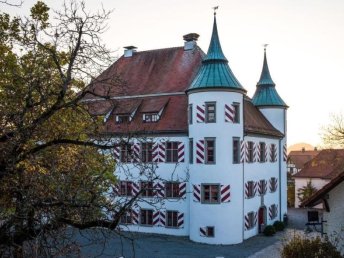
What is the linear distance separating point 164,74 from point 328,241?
1953cm

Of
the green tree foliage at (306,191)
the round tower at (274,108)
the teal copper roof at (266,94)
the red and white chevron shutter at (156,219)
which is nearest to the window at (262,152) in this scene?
the round tower at (274,108)

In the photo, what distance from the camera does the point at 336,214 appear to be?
1421 cm

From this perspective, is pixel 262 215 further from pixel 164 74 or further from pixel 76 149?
pixel 76 149

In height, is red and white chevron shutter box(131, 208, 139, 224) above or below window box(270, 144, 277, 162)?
below

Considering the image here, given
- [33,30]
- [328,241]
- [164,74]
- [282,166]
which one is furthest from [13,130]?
[282,166]

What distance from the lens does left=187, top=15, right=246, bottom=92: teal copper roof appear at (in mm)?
26016

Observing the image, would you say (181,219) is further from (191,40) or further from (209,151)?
(191,40)

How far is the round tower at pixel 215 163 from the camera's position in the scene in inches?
1011

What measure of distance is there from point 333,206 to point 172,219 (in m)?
14.7

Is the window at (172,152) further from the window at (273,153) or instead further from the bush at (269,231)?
the window at (273,153)

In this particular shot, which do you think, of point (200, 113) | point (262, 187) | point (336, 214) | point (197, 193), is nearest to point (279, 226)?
point (262, 187)

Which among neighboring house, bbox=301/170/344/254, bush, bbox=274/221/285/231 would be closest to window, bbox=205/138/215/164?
bush, bbox=274/221/285/231

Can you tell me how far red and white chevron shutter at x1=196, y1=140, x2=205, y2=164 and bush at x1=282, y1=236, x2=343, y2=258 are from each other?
11.6 m

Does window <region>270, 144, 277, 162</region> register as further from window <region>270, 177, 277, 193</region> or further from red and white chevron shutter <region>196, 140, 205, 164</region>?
red and white chevron shutter <region>196, 140, 205, 164</region>
